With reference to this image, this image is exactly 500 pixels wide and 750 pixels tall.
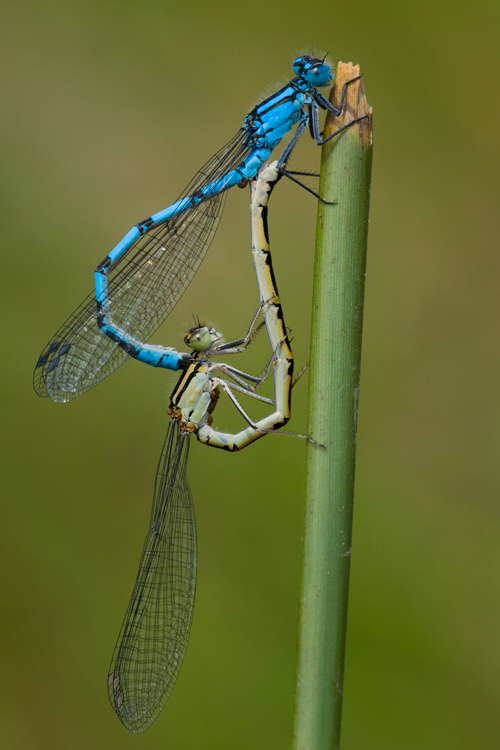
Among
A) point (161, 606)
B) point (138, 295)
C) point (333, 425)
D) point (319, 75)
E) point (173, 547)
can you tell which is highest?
point (319, 75)

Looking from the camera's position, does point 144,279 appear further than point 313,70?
Yes

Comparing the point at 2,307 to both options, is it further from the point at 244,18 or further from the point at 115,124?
the point at 244,18

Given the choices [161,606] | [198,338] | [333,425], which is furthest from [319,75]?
[161,606]

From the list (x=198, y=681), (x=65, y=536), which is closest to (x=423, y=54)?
(x=65, y=536)

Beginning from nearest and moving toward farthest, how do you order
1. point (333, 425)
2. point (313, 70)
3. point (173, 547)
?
point (333, 425) < point (313, 70) < point (173, 547)

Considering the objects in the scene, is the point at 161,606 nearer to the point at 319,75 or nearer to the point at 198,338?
the point at 198,338

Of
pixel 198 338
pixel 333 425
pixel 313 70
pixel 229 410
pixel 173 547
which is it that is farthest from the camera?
pixel 229 410
